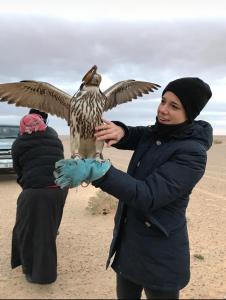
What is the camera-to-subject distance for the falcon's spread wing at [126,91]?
4027mm

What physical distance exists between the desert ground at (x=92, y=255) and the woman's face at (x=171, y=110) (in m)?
2.98

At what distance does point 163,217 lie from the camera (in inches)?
114

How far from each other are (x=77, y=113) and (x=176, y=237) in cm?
112

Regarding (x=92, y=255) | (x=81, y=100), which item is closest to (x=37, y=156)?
(x=92, y=255)

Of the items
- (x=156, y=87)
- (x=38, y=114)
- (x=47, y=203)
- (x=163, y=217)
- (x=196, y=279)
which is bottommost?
(x=196, y=279)

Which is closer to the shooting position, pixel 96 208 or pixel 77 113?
pixel 77 113

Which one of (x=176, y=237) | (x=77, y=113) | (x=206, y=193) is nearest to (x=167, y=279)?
(x=176, y=237)

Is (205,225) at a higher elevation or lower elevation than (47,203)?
lower

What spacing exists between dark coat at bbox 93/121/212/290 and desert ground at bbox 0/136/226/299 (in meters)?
2.39

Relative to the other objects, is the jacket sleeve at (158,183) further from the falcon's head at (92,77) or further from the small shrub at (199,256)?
the small shrub at (199,256)

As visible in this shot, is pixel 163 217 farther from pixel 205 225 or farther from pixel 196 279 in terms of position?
pixel 205 225

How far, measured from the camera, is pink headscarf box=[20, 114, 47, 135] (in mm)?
5263

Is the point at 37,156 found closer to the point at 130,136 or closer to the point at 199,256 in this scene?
the point at 130,136

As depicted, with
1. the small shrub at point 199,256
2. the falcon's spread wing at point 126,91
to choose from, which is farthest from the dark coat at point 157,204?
the small shrub at point 199,256
